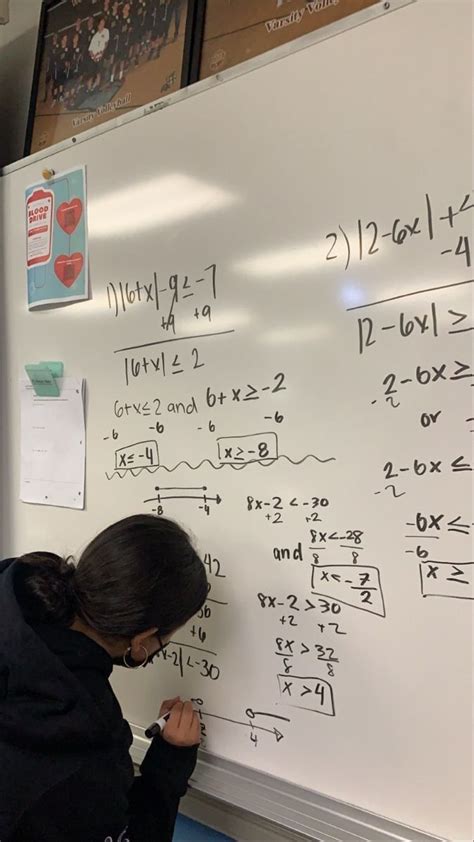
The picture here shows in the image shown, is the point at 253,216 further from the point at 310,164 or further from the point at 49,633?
the point at 49,633

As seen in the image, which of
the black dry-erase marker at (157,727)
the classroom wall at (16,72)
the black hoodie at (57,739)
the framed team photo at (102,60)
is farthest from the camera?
the classroom wall at (16,72)

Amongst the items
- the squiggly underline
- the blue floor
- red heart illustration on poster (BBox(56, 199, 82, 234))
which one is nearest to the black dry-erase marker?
the blue floor

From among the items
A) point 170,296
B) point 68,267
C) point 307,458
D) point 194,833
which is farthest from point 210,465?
point 194,833

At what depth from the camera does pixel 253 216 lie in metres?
0.99

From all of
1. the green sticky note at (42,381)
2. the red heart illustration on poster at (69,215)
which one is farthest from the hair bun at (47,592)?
the red heart illustration on poster at (69,215)

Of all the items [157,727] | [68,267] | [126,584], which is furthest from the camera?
[68,267]

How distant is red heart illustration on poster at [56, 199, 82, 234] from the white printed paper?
0.29 meters

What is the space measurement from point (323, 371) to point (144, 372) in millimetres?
355

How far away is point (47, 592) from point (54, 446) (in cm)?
42

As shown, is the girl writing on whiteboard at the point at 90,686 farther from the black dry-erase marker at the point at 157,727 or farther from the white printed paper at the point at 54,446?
the white printed paper at the point at 54,446

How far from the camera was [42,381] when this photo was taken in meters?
1.29

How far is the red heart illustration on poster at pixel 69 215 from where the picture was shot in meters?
1.23

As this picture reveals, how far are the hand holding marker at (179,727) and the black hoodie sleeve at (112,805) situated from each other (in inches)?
0.4

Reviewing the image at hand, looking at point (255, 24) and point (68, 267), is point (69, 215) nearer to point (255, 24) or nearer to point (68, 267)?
point (68, 267)
